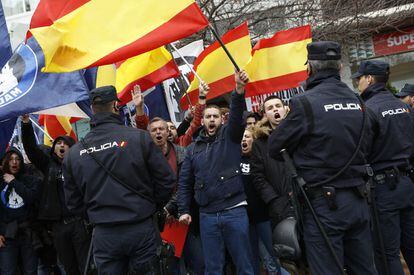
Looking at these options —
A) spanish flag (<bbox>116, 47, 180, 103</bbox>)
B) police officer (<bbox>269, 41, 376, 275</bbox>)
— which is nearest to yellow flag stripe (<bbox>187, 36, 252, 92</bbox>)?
spanish flag (<bbox>116, 47, 180, 103</bbox>)

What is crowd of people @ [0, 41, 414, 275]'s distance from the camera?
3.96 metres

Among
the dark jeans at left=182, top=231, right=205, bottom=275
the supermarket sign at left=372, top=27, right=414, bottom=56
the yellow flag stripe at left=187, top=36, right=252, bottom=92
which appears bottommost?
the dark jeans at left=182, top=231, right=205, bottom=275

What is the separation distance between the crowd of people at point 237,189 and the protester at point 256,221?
14 mm

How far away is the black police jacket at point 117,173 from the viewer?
447 centimetres

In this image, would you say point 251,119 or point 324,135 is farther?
point 251,119

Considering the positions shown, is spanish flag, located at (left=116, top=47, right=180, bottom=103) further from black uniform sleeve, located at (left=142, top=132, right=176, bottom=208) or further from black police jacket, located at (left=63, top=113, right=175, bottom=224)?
black uniform sleeve, located at (left=142, top=132, right=176, bottom=208)

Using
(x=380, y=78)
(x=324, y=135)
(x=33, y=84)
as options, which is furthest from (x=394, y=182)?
(x=33, y=84)

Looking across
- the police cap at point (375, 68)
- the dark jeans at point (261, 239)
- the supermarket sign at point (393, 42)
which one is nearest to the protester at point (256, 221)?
the dark jeans at point (261, 239)

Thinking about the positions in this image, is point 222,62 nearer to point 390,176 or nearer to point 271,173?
point 271,173

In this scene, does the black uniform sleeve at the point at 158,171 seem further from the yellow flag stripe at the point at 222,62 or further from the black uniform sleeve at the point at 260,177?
the yellow flag stripe at the point at 222,62

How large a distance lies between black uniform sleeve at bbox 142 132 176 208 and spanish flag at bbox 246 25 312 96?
3457 mm

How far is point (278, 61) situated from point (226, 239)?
3.34 m

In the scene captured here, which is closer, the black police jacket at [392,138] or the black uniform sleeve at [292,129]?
the black uniform sleeve at [292,129]

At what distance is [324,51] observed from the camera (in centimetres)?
413
